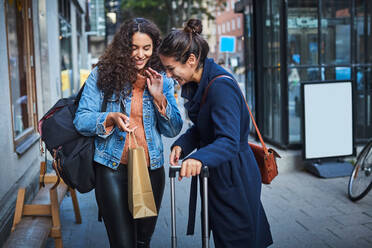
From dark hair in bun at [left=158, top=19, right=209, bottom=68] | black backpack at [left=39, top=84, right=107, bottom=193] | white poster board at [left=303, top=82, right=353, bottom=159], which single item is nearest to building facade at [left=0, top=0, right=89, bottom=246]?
black backpack at [left=39, top=84, right=107, bottom=193]

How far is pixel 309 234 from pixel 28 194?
3132mm

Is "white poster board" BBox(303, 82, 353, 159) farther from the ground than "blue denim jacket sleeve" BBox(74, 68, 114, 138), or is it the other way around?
"blue denim jacket sleeve" BBox(74, 68, 114, 138)

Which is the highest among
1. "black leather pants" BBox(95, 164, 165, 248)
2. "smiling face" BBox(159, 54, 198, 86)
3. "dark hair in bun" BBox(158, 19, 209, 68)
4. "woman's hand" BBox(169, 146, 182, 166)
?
"dark hair in bun" BBox(158, 19, 209, 68)

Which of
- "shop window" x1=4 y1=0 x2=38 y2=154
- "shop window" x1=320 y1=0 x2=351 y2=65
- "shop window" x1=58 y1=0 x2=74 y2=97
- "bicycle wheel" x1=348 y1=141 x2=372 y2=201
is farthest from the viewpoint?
"shop window" x1=58 y1=0 x2=74 y2=97

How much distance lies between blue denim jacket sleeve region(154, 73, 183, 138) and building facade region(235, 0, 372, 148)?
4687mm

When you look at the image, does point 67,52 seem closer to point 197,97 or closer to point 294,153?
point 294,153

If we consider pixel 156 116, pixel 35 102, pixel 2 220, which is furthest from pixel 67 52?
pixel 156 116

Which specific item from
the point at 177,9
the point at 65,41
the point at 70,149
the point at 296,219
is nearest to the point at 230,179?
the point at 70,149

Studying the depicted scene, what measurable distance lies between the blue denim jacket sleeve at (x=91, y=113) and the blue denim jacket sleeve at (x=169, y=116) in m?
0.36

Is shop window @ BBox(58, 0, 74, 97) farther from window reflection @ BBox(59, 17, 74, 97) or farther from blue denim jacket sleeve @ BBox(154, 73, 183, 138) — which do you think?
blue denim jacket sleeve @ BBox(154, 73, 183, 138)

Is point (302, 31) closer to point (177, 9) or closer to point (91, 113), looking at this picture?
point (91, 113)

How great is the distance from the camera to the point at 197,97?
2605 mm

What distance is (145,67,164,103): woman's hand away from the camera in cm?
299

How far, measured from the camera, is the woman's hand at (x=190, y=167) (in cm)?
228
